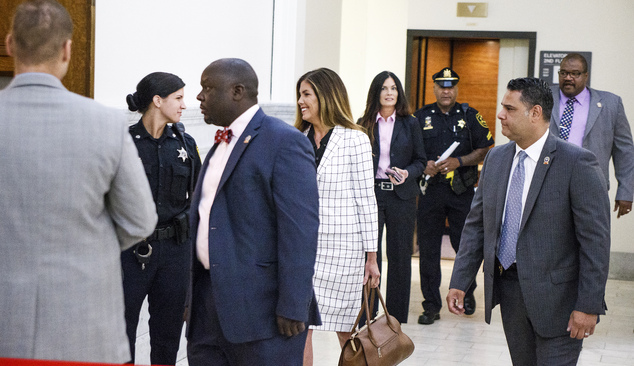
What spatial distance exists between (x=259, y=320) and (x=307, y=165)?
0.60 metres

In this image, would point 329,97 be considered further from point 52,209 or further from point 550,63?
point 550,63

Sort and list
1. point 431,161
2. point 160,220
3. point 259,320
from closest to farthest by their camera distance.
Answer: point 259,320, point 160,220, point 431,161

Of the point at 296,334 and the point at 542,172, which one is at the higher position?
the point at 542,172

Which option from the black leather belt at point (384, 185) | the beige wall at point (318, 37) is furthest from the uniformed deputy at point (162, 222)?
the black leather belt at point (384, 185)

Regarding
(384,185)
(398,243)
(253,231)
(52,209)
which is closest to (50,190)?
(52,209)

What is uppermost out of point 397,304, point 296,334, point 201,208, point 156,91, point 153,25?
point 153,25

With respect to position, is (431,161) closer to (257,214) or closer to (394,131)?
(394,131)

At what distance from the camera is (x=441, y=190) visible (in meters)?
7.00

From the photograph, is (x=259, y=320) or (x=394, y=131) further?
(x=394, y=131)

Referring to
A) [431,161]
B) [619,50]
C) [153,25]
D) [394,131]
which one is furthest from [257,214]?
[619,50]

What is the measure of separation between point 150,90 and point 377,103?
2550 millimetres

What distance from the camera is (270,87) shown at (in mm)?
7312

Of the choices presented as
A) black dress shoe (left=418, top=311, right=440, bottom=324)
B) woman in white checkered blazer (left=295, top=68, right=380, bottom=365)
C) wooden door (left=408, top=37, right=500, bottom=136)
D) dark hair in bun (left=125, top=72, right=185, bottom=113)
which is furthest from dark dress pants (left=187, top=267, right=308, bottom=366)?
wooden door (left=408, top=37, right=500, bottom=136)

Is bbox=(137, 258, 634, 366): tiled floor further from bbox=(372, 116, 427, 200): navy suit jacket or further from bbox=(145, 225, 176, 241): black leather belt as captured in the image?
bbox=(372, 116, 427, 200): navy suit jacket
